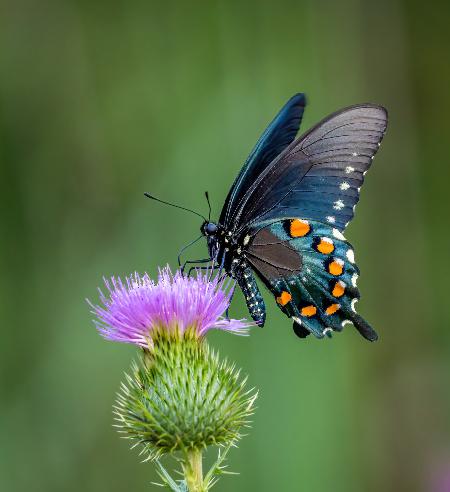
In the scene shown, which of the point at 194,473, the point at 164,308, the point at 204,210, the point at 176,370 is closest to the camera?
the point at 194,473

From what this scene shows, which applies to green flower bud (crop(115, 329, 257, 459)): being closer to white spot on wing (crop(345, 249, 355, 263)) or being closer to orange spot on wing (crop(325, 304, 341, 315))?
orange spot on wing (crop(325, 304, 341, 315))

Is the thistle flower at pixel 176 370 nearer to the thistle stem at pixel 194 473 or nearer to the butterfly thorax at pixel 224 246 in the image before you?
the thistle stem at pixel 194 473

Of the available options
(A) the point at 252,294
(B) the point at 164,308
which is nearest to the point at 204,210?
(A) the point at 252,294

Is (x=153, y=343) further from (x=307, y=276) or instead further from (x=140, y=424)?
(x=307, y=276)

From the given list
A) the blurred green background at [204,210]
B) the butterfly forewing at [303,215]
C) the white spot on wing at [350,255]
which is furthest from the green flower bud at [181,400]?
the blurred green background at [204,210]

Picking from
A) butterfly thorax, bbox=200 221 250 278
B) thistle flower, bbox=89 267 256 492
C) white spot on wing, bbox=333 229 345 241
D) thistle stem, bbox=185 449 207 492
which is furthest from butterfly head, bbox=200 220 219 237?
thistle stem, bbox=185 449 207 492

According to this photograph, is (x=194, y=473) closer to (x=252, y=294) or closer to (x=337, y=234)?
(x=252, y=294)
